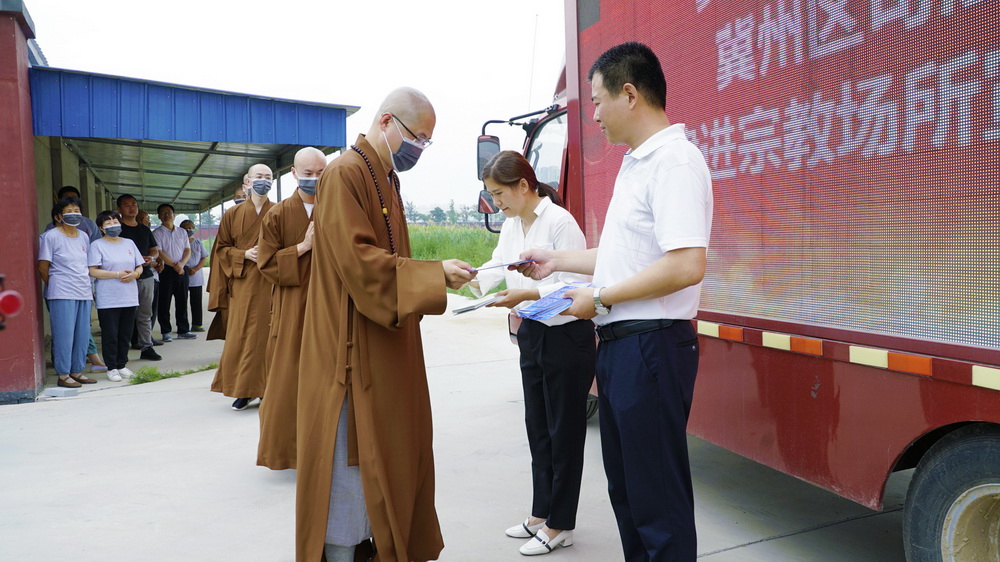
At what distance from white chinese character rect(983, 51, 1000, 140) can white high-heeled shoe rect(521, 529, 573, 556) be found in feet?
7.63

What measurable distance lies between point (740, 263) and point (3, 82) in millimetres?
6438

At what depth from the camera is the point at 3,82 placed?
6344 mm

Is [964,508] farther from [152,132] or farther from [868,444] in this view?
[152,132]

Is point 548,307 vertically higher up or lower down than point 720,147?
lower down

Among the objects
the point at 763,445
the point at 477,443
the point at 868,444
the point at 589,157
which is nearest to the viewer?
the point at 868,444

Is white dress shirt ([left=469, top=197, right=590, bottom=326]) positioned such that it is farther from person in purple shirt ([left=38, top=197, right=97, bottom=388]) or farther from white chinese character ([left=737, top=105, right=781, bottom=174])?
person in purple shirt ([left=38, top=197, right=97, bottom=388])

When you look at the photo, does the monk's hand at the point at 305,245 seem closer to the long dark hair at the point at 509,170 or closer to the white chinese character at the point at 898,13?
the long dark hair at the point at 509,170

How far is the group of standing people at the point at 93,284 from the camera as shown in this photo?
680cm

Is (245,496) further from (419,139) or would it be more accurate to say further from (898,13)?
(898,13)

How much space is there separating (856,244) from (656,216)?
2.77 feet

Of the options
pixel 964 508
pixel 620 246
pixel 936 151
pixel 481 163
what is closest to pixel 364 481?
pixel 620 246

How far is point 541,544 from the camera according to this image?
333 centimetres

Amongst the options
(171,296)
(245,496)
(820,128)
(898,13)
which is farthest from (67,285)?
(898,13)

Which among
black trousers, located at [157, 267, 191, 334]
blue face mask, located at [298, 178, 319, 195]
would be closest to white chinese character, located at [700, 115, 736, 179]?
blue face mask, located at [298, 178, 319, 195]
